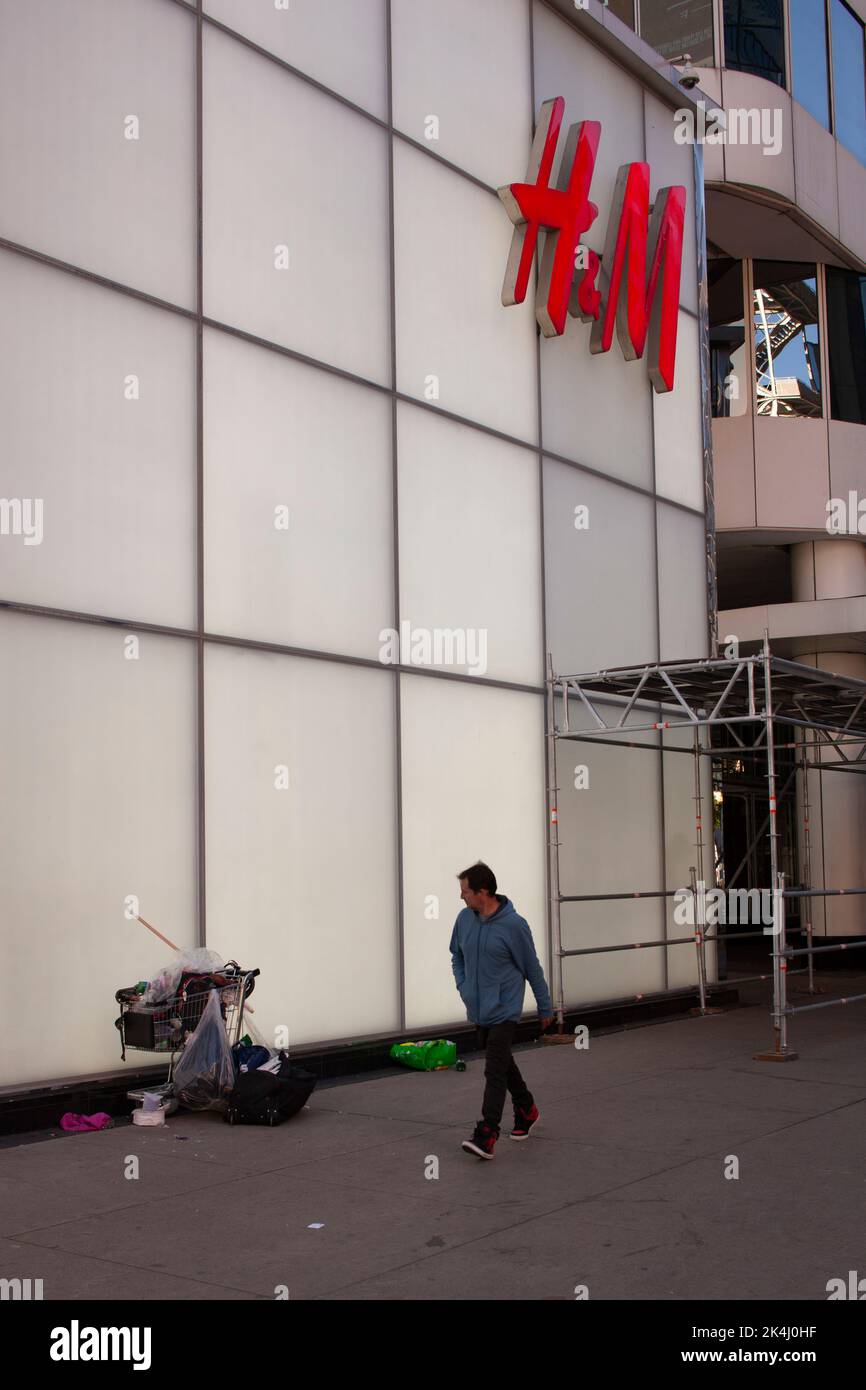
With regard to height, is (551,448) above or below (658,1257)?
above

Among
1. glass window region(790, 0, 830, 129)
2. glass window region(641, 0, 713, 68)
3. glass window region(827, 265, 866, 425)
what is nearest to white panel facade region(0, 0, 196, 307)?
glass window region(641, 0, 713, 68)

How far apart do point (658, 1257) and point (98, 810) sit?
511cm

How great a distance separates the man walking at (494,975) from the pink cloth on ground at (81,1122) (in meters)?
2.52

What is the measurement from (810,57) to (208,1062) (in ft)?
64.5

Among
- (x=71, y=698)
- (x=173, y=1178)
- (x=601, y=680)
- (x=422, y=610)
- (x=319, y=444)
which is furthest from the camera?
(x=601, y=680)

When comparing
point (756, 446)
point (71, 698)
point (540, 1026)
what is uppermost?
point (756, 446)

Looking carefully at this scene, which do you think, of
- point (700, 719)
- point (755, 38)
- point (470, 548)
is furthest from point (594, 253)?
point (755, 38)

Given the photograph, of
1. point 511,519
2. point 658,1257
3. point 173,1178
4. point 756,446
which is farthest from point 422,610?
point 756,446

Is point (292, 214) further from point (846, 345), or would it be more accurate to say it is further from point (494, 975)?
A: point (846, 345)

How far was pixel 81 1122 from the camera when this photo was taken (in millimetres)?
8859

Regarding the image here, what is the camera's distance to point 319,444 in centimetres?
1163

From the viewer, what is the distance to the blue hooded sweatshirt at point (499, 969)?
8164mm

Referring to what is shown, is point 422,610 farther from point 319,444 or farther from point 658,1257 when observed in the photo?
point 658,1257

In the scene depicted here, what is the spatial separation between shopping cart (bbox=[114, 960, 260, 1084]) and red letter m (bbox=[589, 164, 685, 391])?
895 cm
